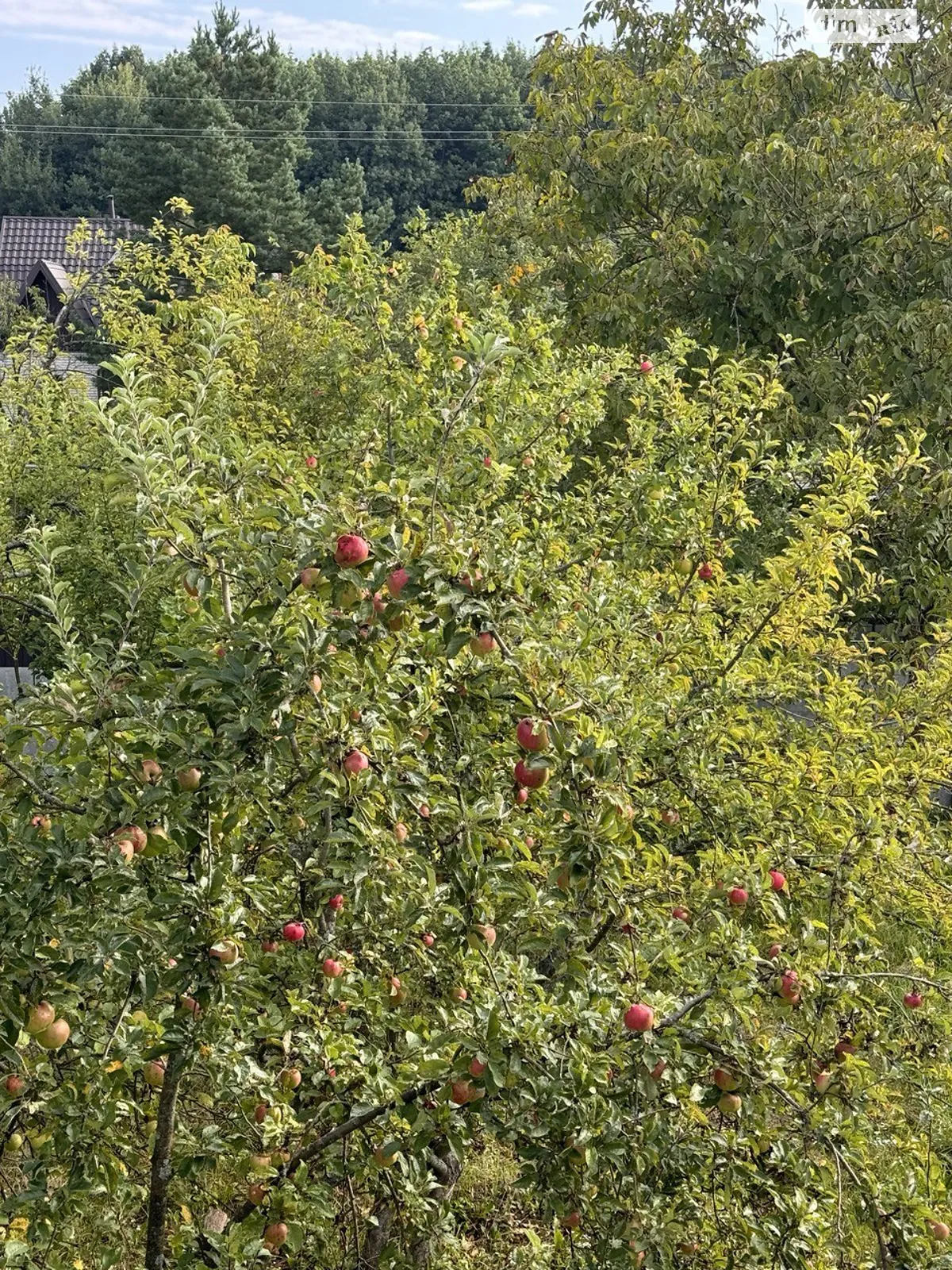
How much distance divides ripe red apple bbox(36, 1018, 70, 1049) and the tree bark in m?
0.31

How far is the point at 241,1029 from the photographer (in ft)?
7.84

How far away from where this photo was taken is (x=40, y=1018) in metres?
2.12

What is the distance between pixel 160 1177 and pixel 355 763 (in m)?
1.10

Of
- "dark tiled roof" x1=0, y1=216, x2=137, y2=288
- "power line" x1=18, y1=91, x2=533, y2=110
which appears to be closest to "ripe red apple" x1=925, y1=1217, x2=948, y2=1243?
"dark tiled roof" x1=0, y1=216, x2=137, y2=288

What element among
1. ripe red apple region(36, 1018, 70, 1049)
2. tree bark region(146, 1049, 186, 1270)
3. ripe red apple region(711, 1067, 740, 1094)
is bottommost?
tree bark region(146, 1049, 186, 1270)

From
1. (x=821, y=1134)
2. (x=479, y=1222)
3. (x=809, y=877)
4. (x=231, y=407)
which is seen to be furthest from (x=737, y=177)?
(x=821, y=1134)

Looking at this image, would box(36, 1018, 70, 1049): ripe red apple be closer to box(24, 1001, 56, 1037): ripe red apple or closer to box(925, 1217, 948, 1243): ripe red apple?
box(24, 1001, 56, 1037): ripe red apple

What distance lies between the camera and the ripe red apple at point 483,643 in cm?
207

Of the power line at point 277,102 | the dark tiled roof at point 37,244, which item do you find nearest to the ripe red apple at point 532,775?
the dark tiled roof at point 37,244

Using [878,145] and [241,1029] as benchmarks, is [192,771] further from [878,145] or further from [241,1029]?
[878,145]

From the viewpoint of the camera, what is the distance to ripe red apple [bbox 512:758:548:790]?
2016 mm

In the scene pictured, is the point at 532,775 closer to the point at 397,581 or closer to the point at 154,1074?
the point at 397,581

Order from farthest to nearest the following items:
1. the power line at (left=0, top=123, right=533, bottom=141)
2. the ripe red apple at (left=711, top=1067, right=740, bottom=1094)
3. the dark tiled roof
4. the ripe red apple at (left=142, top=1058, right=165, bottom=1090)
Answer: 1. the power line at (left=0, top=123, right=533, bottom=141)
2. the dark tiled roof
3. the ripe red apple at (left=142, top=1058, right=165, bottom=1090)
4. the ripe red apple at (left=711, top=1067, right=740, bottom=1094)

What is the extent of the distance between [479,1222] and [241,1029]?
2.72 m
